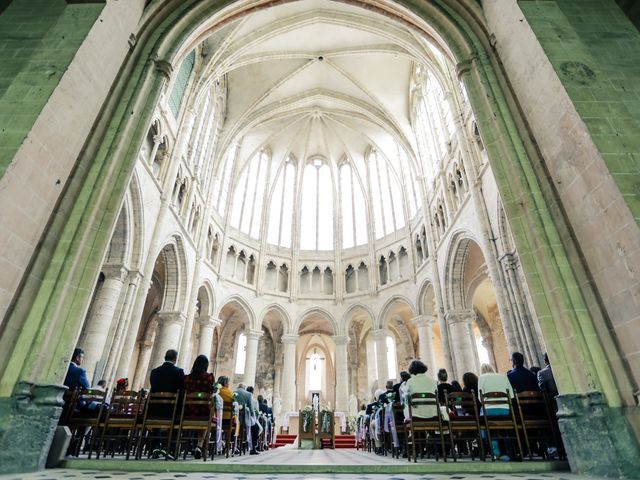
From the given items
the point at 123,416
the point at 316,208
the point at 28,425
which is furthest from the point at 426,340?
the point at 28,425

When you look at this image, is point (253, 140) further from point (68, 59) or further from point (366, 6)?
point (68, 59)

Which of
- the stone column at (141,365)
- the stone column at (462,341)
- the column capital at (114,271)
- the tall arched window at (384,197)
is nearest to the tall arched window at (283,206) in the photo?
the tall arched window at (384,197)

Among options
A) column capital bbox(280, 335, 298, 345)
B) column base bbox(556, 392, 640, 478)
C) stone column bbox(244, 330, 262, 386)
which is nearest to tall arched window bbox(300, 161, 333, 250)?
column capital bbox(280, 335, 298, 345)

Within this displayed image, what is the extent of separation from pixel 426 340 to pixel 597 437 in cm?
1322

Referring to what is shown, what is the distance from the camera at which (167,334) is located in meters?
12.9

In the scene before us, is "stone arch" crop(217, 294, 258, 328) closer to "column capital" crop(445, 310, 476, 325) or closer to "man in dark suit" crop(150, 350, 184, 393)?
"column capital" crop(445, 310, 476, 325)

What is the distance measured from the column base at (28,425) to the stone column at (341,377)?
15.4m

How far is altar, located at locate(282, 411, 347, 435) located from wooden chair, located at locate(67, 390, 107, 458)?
476 inches

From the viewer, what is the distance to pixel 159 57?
7.08 m

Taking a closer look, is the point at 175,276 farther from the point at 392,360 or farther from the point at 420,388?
the point at 392,360

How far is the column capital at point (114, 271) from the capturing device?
9.80m

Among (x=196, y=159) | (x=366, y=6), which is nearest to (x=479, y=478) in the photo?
(x=366, y=6)

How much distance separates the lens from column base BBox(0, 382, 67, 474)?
3.62m

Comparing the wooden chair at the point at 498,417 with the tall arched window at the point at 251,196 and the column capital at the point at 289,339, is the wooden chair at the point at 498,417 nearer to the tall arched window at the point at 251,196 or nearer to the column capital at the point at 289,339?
the column capital at the point at 289,339
